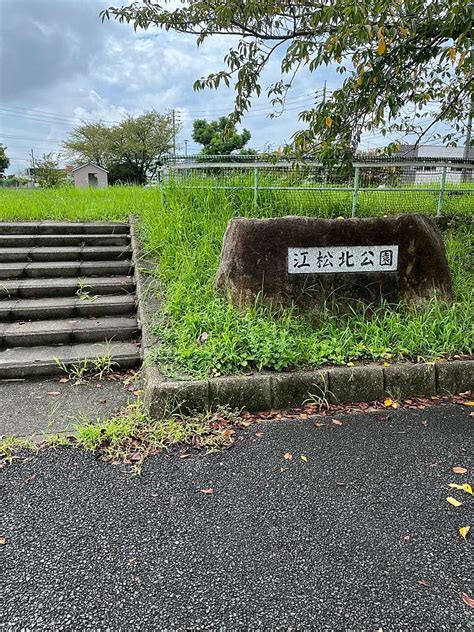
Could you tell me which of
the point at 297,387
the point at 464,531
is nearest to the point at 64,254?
the point at 297,387

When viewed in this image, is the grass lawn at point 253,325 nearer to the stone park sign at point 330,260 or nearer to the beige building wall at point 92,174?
the stone park sign at point 330,260

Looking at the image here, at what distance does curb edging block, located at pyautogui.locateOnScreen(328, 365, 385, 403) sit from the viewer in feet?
10.7

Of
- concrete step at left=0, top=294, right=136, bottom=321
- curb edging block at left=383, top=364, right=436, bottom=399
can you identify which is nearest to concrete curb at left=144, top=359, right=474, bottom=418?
curb edging block at left=383, top=364, right=436, bottom=399

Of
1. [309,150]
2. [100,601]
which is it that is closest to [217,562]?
[100,601]

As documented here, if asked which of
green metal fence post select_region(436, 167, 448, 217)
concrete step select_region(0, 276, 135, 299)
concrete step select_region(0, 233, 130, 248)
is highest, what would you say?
green metal fence post select_region(436, 167, 448, 217)

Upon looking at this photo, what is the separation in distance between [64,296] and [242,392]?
2.79 meters

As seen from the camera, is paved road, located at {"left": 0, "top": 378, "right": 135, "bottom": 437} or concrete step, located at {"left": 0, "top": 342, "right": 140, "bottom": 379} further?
concrete step, located at {"left": 0, "top": 342, "right": 140, "bottom": 379}

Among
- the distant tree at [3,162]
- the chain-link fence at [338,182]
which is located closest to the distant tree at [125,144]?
the distant tree at [3,162]

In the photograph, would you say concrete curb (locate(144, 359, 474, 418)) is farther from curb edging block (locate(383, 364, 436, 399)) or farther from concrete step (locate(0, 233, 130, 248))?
concrete step (locate(0, 233, 130, 248))

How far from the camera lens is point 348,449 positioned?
105 inches

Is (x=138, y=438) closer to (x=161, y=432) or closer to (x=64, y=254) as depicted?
(x=161, y=432)

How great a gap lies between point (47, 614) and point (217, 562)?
653 millimetres

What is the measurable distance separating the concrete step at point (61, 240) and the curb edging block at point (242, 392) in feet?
12.2

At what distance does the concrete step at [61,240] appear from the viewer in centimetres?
589
